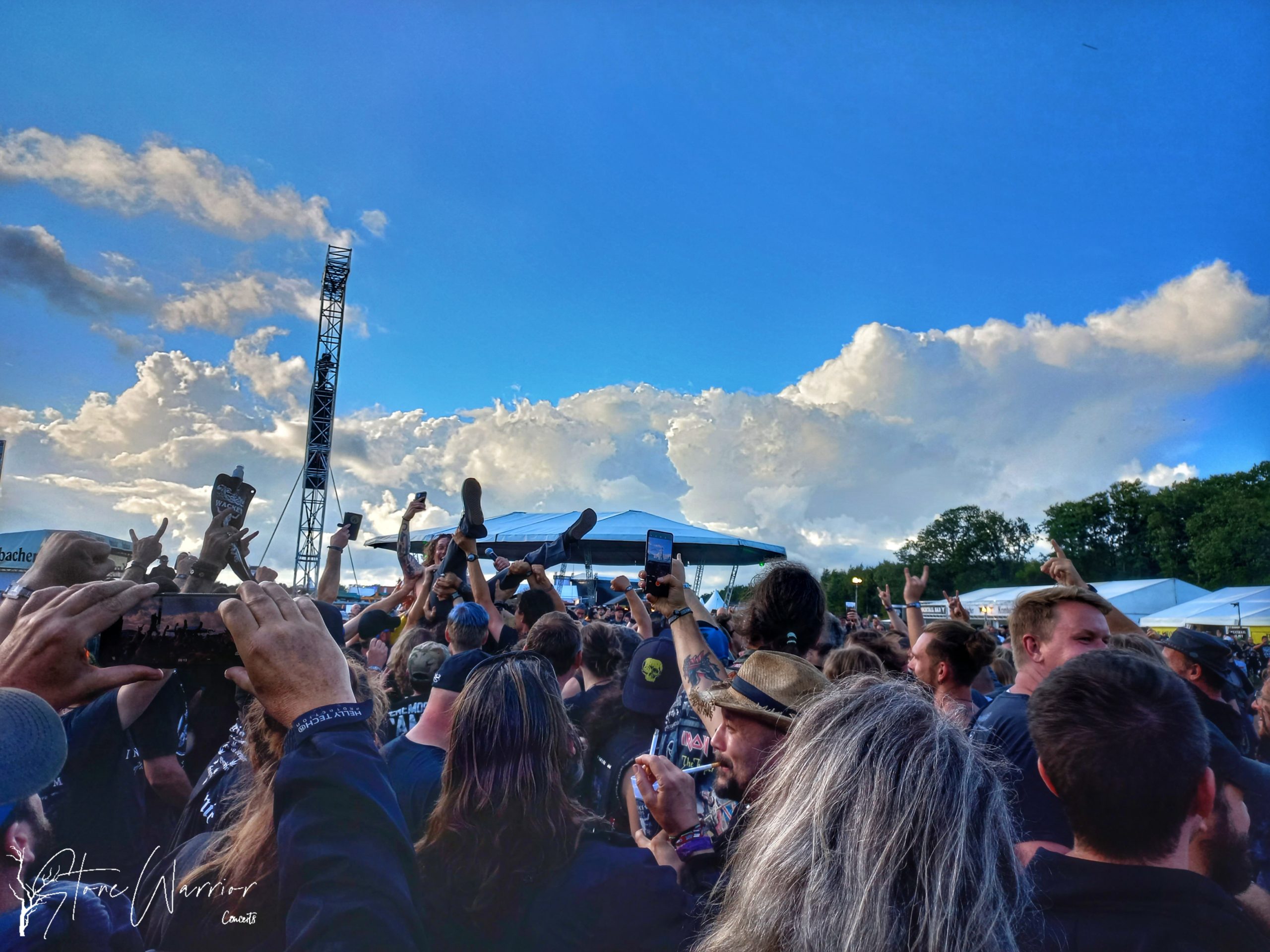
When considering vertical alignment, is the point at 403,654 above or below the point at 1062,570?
below

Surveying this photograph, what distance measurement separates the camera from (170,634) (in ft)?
5.18

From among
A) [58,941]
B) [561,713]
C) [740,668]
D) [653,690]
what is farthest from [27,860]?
[653,690]

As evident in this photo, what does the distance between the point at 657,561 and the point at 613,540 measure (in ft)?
36.7

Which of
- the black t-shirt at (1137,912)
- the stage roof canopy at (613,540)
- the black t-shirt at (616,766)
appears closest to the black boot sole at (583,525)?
the black t-shirt at (616,766)

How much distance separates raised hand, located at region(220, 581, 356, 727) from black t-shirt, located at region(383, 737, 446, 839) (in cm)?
99

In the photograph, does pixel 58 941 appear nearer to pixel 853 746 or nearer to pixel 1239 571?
pixel 853 746

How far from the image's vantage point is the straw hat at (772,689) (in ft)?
6.88

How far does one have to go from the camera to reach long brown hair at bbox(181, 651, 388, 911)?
1620mm

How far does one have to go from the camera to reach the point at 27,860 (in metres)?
1.44

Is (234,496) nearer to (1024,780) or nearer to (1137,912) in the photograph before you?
(1137,912)

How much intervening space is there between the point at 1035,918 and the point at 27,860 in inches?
78.7

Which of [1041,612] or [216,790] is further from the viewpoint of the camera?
[1041,612]

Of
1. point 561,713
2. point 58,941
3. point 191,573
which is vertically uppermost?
point 191,573

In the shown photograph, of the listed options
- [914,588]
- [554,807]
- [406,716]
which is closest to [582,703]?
[406,716]
